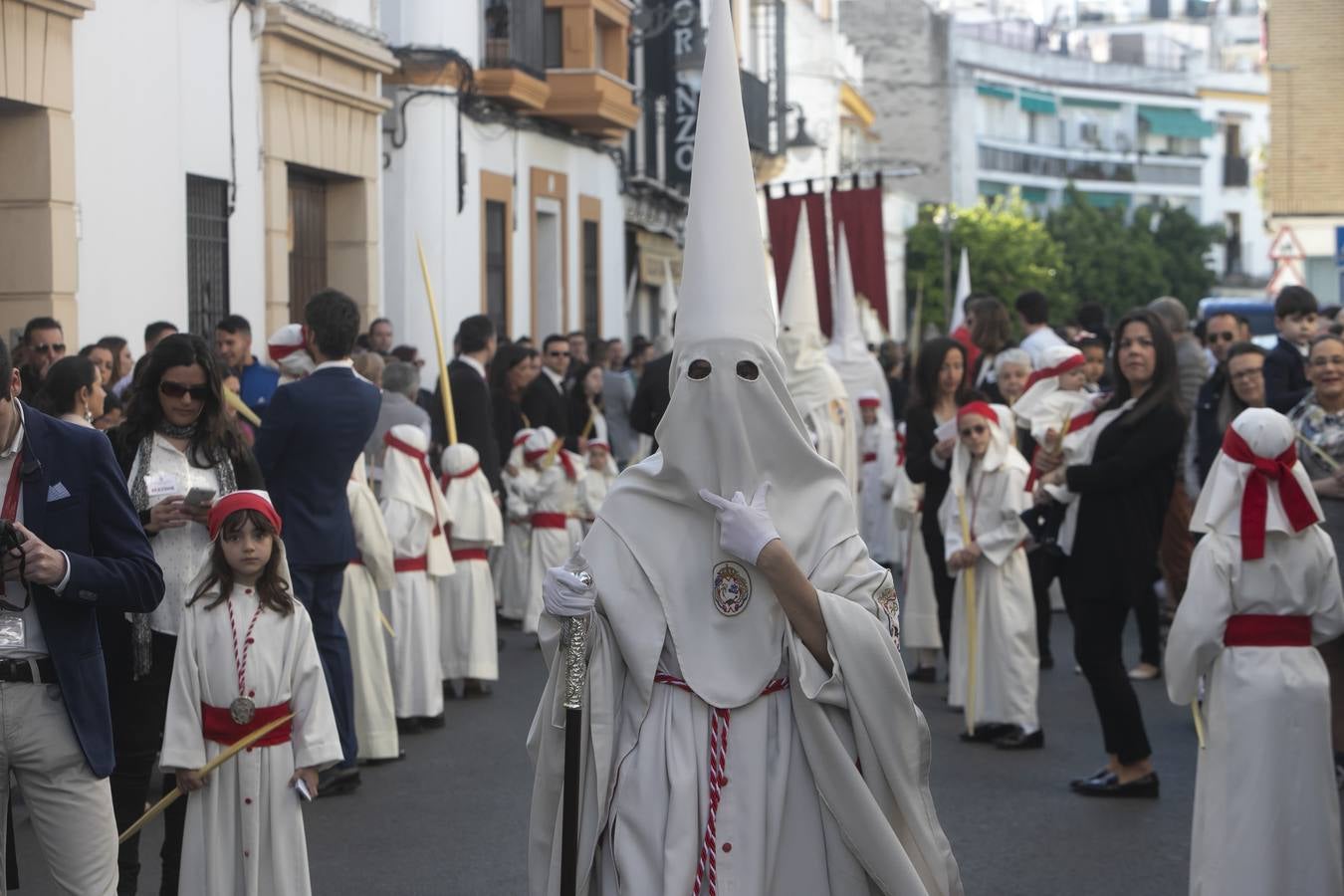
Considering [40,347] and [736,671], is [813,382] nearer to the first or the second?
[40,347]

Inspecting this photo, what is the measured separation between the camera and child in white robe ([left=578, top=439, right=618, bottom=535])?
1446 cm

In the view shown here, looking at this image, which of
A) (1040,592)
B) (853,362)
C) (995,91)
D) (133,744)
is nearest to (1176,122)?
(995,91)

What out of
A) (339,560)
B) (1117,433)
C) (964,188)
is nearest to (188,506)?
(339,560)

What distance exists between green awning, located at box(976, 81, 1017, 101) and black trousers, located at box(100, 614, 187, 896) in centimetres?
7777

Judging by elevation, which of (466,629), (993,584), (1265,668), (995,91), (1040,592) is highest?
(995,91)

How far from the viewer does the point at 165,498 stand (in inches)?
266

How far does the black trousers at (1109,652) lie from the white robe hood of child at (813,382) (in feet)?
15.0

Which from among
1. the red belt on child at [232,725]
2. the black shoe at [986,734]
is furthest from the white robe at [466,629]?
the red belt on child at [232,725]

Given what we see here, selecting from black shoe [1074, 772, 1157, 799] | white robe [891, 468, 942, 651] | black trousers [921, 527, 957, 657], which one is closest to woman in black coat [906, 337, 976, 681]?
black trousers [921, 527, 957, 657]

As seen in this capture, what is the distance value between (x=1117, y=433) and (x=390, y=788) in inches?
139

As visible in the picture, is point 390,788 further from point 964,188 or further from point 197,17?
point 964,188

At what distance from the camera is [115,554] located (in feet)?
17.6

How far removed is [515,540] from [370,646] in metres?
4.76

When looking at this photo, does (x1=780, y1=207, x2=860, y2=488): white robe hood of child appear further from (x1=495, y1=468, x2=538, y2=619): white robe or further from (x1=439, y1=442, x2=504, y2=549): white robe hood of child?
(x1=439, y1=442, x2=504, y2=549): white robe hood of child
